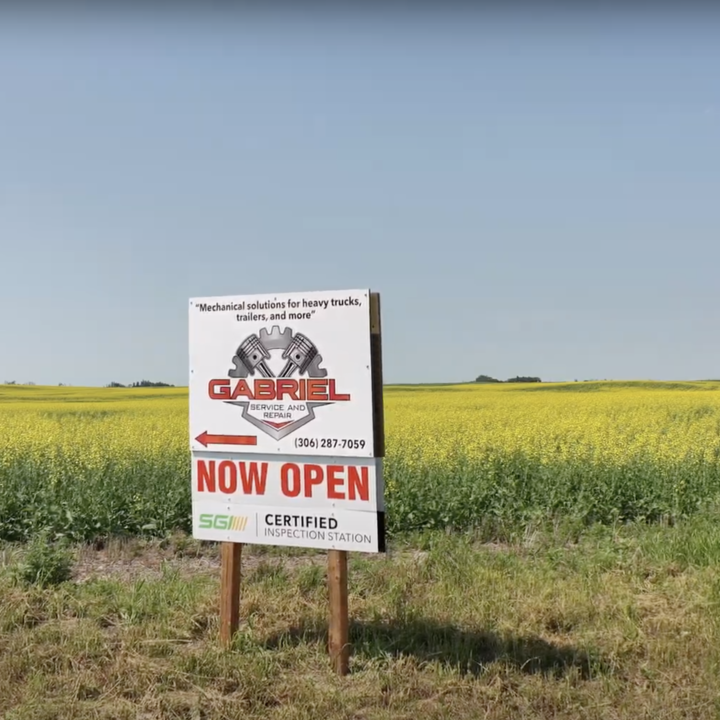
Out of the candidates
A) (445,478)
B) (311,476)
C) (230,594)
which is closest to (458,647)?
(311,476)

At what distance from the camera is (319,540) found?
443 centimetres

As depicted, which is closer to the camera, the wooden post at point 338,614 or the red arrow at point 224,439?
the wooden post at point 338,614

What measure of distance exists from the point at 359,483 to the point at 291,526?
1.78 feet

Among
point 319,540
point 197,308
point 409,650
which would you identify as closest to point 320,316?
point 197,308

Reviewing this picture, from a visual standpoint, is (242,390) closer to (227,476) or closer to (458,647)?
(227,476)

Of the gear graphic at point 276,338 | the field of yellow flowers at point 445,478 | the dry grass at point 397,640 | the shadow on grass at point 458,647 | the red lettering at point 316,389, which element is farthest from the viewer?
the field of yellow flowers at point 445,478

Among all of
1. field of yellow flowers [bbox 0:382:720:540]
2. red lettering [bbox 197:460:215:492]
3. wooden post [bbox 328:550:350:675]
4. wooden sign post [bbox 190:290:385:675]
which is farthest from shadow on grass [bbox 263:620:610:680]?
field of yellow flowers [bbox 0:382:720:540]

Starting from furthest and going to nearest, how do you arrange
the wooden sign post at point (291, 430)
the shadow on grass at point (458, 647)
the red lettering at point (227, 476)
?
the red lettering at point (227, 476)
the wooden sign post at point (291, 430)
the shadow on grass at point (458, 647)

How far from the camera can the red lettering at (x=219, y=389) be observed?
4734 millimetres

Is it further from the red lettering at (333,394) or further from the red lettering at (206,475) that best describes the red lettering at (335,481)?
the red lettering at (206,475)

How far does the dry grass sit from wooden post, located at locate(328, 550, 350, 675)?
0.11 m

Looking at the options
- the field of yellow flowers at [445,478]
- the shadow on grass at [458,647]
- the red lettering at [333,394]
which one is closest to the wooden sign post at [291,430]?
the red lettering at [333,394]

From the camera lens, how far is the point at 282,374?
15.0 feet

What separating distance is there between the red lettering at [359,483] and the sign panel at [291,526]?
0.34 feet
